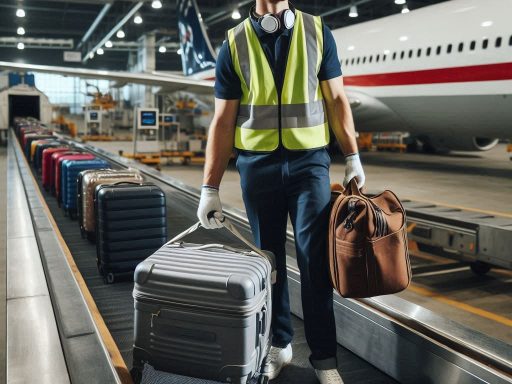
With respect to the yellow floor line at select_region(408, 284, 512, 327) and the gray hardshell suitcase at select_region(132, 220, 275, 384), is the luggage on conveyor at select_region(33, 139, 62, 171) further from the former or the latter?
the gray hardshell suitcase at select_region(132, 220, 275, 384)

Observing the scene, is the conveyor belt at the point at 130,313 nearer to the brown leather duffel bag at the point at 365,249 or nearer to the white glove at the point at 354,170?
the brown leather duffel bag at the point at 365,249

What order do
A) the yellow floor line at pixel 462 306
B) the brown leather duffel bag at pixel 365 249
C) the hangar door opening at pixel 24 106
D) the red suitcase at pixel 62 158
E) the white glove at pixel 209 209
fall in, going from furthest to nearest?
the hangar door opening at pixel 24 106, the red suitcase at pixel 62 158, the yellow floor line at pixel 462 306, the white glove at pixel 209 209, the brown leather duffel bag at pixel 365 249

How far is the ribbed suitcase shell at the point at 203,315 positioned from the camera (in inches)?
80.4

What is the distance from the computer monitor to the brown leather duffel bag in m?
10.5

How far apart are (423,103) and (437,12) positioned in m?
1.80

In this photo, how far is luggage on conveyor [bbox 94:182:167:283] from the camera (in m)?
4.17

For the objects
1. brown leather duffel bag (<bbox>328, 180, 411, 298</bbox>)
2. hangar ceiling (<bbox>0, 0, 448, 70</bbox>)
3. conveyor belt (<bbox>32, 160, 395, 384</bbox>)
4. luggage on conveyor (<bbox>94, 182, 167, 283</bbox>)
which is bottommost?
conveyor belt (<bbox>32, 160, 395, 384</bbox>)

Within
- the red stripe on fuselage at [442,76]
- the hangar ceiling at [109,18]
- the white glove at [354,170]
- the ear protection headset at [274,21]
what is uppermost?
the hangar ceiling at [109,18]

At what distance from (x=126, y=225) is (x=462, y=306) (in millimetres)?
2559

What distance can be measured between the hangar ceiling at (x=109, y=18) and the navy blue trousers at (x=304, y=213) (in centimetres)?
2322

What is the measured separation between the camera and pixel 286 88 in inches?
90.9

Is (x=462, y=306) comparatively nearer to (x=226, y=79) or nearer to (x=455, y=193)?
(x=226, y=79)

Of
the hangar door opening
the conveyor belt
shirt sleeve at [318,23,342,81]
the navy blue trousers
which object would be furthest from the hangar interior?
the hangar door opening

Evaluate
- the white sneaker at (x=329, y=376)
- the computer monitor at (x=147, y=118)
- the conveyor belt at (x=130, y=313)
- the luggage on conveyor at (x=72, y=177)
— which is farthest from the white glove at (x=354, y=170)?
the computer monitor at (x=147, y=118)
